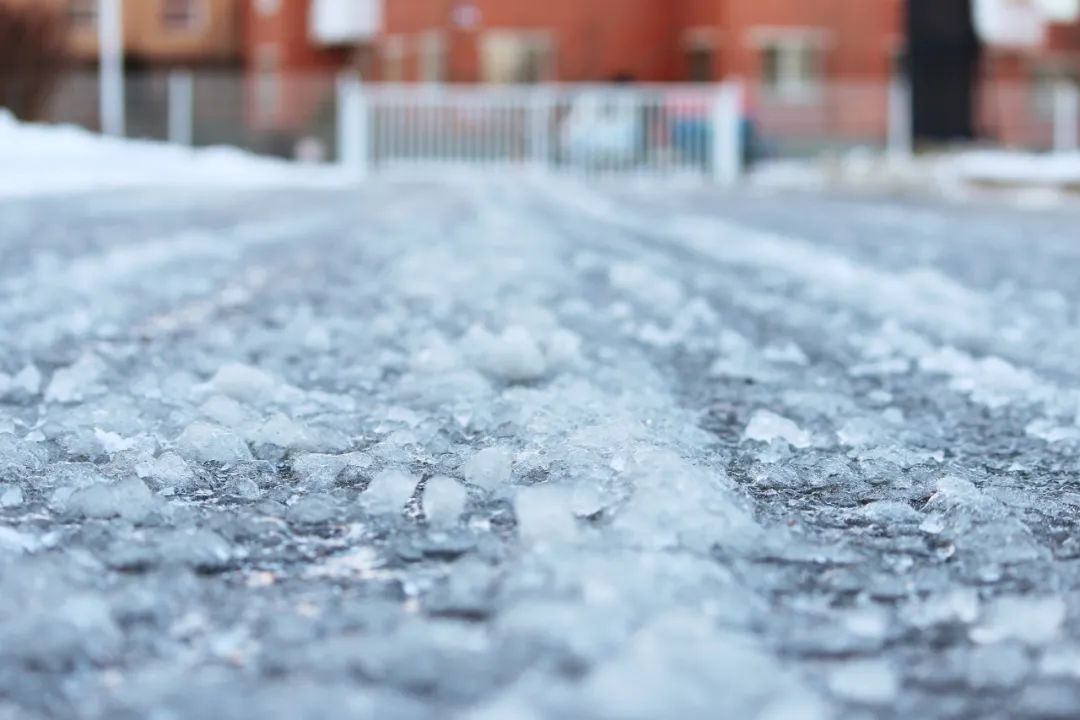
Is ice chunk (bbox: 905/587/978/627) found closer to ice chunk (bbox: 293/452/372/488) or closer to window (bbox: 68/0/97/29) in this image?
ice chunk (bbox: 293/452/372/488)

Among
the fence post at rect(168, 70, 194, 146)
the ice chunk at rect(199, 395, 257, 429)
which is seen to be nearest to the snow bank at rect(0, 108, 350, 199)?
the fence post at rect(168, 70, 194, 146)

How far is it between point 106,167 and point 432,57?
48.1ft

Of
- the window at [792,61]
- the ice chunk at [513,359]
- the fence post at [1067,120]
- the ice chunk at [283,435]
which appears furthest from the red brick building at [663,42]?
the ice chunk at [283,435]

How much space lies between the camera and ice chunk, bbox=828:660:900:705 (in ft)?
3.46

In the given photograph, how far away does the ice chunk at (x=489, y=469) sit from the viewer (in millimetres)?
1711

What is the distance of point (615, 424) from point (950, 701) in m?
0.95

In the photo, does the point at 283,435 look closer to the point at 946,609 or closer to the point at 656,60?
the point at 946,609

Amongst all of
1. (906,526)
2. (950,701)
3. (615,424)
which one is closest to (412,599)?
(950,701)

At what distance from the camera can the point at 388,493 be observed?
→ 1.63 metres

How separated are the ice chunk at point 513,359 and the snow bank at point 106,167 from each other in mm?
7070

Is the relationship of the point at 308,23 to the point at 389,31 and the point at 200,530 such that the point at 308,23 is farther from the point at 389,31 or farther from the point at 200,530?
the point at 200,530

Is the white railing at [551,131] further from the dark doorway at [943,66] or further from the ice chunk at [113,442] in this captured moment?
the ice chunk at [113,442]

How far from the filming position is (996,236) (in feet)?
23.6

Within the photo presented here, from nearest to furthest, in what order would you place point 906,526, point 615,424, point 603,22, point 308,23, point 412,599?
point 412,599, point 906,526, point 615,424, point 603,22, point 308,23
